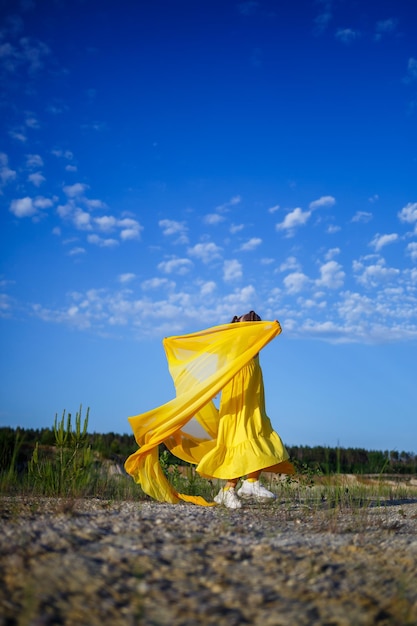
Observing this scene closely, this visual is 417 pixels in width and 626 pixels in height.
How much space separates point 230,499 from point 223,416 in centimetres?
108

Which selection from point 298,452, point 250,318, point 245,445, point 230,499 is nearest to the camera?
point 230,499

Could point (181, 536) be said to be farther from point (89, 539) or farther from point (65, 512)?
point (65, 512)

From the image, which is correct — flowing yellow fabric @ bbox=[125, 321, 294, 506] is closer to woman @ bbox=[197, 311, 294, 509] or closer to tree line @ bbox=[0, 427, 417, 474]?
woman @ bbox=[197, 311, 294, 509]

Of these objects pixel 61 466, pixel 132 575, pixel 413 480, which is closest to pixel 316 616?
pixel 132 575

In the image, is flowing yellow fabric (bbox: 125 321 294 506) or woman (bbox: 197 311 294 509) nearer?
woman (bbox: 197 311 294 509)

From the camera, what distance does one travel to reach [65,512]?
4.87 metres

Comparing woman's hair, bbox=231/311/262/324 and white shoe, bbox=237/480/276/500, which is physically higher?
woman's hair, bbox=231/311/262/324

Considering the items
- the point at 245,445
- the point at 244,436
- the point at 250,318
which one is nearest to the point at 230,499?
the point at 245,445

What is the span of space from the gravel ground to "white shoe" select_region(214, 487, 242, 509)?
2.30 m

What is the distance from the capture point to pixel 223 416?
25.0 feet

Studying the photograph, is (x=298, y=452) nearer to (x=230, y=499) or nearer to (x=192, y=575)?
(x=230, y=499)

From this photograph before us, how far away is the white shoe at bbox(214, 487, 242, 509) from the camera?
689 centimetres

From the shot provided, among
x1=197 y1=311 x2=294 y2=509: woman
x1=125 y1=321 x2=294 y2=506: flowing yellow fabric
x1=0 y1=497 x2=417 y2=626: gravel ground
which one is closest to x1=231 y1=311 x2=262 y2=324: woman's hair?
x1=125 y1=321 x2=294 y2=506: flowing yellow fabric

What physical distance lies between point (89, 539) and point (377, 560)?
6.00 feet
